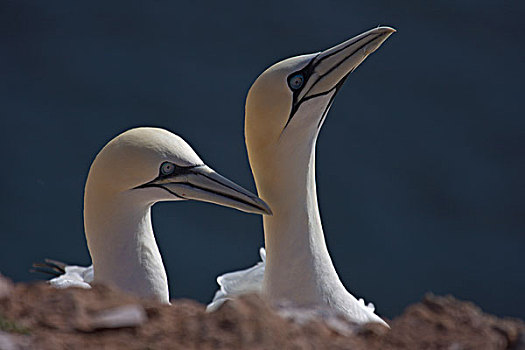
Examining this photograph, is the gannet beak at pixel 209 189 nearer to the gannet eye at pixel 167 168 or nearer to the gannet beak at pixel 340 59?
the gannet eye at pixel 167 168

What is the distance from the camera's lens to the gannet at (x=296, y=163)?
5.60 m

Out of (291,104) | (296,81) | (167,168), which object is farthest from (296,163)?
(167,168)

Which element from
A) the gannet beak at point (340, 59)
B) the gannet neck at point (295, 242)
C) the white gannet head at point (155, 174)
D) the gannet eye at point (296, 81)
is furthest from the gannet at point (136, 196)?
the gannet beak at point (340, 59)

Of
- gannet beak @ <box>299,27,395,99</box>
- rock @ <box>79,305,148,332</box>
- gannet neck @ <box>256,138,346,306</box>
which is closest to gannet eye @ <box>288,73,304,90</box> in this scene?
gannet beak @ <box>299,27,395,99</box>

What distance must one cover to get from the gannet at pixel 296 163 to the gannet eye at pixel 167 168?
1.75 ft

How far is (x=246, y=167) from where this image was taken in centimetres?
1178

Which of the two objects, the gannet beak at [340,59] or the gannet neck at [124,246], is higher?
the gannet beak at [340,59]

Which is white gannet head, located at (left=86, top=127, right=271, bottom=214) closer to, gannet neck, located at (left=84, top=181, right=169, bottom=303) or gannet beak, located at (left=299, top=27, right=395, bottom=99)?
gannet neck, located at (left=84, top=181, right=169, bottom=303)

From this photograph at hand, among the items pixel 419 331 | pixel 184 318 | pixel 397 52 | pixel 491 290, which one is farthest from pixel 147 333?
pixel 397 52

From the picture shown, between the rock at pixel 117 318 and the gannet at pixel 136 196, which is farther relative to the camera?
the gannet at pixel 136 196

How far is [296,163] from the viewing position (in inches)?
226

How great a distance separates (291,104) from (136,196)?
1040 millimetres

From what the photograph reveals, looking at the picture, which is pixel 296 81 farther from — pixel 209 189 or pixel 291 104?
pixel 209 189

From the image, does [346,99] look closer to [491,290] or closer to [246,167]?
[246,167]
